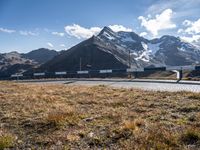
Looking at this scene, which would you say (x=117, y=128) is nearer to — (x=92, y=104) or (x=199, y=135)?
(x=199, y=135)

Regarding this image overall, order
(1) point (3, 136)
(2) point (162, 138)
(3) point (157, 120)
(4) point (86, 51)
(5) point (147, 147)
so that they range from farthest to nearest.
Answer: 1. (4) point (86, 51)
2. (3) point (157, 120)
3. (1) point (3, 136)
4. (2) point (162, 138)
5. (5) point (147, 147)

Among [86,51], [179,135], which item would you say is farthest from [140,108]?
[86,51]

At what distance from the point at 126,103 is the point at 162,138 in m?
6.87

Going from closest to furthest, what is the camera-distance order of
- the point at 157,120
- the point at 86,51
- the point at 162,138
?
1. the point at 162,138
2. the point at 157,120
3. the point at 86,51

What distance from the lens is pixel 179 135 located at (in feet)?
26.1

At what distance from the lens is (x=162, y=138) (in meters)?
7.78

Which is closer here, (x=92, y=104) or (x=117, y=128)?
(x=117, y=128)

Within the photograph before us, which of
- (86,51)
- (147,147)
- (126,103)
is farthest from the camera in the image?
(86,51)

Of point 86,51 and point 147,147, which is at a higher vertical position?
point 86,51

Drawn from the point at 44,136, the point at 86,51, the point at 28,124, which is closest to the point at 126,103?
the point at 28,124

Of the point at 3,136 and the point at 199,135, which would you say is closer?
the point at 199,135

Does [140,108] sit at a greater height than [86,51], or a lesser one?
lesser

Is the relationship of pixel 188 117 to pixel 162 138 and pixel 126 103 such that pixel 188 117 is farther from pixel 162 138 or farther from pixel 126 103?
pixel 126 103

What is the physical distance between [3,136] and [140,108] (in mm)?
6052
